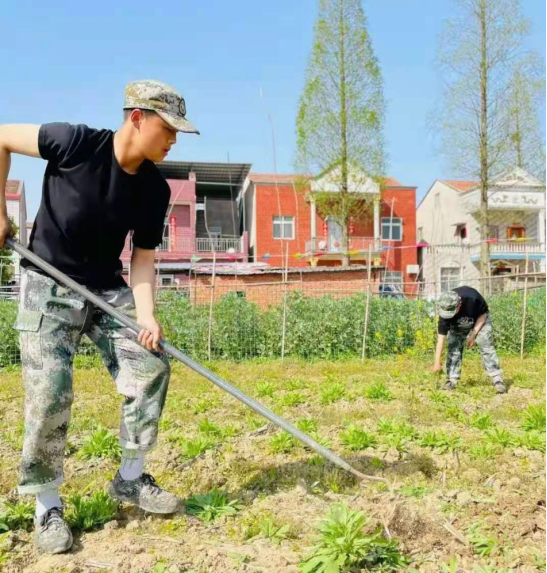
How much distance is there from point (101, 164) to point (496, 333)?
38.1 ft

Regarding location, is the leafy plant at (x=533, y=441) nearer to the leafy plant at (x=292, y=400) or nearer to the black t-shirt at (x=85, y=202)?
the leafy plant at (x=292, y=400)

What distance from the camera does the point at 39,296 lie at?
287 cm

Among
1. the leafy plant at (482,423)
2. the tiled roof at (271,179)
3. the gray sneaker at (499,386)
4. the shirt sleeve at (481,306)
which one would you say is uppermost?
the tiled roof at (271,179)

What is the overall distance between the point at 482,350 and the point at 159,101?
6296 mm

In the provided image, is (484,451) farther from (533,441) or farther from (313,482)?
(313,482)

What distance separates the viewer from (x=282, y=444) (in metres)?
4.45

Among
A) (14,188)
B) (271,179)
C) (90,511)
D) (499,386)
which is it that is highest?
(271,179)

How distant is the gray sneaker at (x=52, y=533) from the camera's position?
107 inches

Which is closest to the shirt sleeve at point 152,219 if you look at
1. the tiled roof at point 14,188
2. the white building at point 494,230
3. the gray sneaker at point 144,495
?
the gray sneaker at point 144,495

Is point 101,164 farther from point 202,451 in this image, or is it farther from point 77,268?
point 202,451

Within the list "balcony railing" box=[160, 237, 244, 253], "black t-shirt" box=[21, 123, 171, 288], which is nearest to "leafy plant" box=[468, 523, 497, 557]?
"black t-shirt" box=[21, 123, 171, 288]

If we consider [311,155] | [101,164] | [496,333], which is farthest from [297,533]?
[311,155]

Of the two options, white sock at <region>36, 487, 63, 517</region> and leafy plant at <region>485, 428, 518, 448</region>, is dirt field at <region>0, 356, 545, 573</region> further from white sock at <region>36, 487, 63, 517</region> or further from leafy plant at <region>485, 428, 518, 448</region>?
white sock at <region>36, 487, 63, 517</region>

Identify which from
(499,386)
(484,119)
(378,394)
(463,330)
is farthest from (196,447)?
(484,119)
